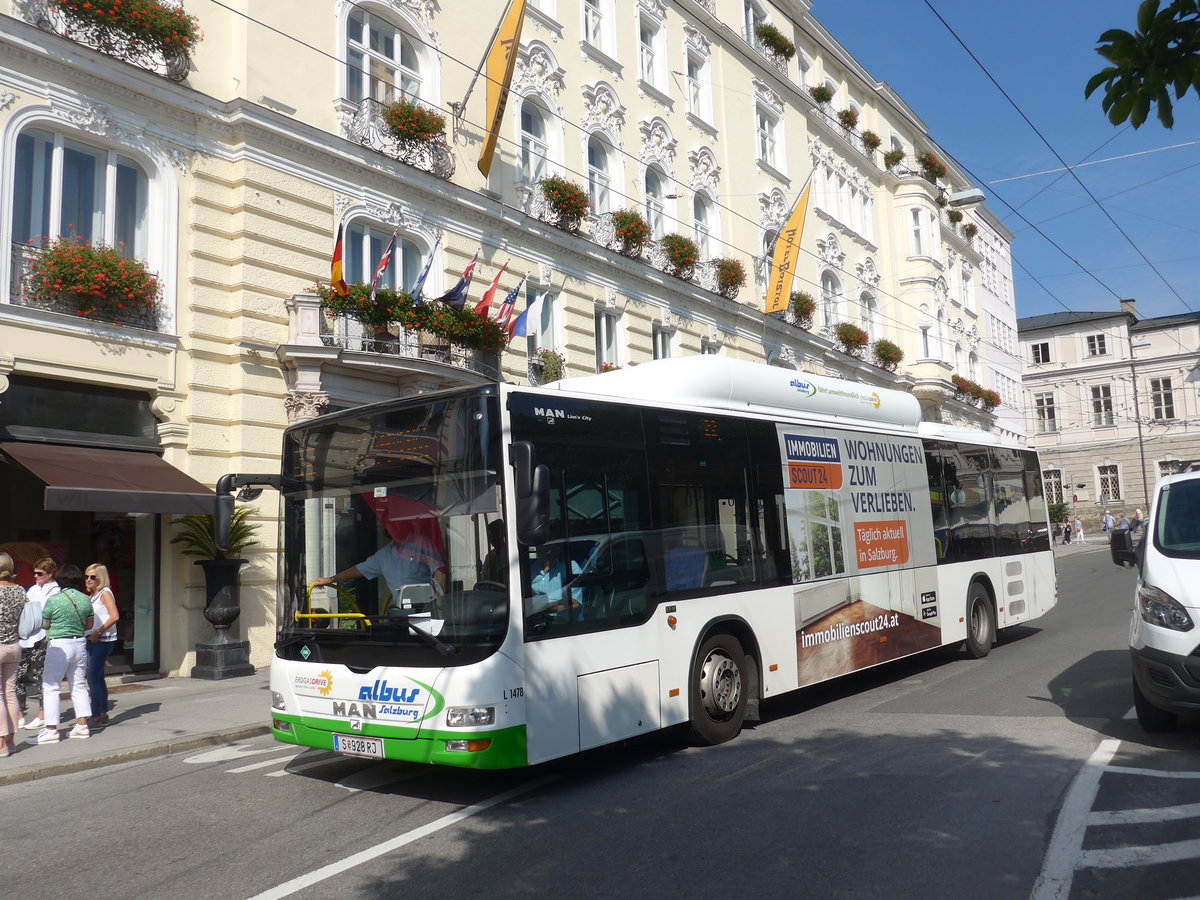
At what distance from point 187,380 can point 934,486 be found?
10.5 meters

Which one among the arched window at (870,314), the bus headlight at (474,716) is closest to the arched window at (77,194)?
the bus headlight at (474,716)

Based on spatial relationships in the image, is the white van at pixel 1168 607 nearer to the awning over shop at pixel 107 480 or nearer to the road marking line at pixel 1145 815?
the road marking line at pixel 1145 815

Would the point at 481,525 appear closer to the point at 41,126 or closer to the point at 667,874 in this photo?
the point at 667,874

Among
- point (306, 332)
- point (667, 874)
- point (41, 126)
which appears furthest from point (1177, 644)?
point (41, 126)

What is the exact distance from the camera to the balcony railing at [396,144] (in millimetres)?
17562

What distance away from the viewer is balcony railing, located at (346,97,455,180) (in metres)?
17.6

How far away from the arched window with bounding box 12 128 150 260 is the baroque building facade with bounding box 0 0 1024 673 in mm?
30

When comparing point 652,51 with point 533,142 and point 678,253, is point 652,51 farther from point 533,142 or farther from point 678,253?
point 533,142

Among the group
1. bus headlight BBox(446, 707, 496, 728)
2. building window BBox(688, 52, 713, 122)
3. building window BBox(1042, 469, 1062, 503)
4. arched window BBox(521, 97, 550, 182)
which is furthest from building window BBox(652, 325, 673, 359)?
building window BBox(1042, 469, 1062, 503)

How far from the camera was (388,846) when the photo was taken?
19.1 ft

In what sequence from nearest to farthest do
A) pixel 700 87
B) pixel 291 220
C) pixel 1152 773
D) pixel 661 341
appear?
pixel 1152 773 < pixel 291 220 < pixel 661 341 < pixel 700 87

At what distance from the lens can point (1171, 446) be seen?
216ft

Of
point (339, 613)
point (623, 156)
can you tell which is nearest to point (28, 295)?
point (339, 613)

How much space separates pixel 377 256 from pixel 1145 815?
15164mm
